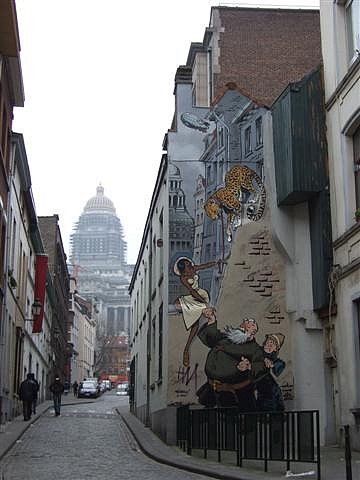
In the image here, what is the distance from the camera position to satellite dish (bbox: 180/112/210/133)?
21.5 meters

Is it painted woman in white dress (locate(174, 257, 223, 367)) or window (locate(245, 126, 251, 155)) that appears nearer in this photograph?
painted woman in white dress (locate(174, 257, 223, 367))

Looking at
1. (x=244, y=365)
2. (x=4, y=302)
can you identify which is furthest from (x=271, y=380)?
(x=4, y=302)

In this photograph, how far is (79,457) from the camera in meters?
16.2

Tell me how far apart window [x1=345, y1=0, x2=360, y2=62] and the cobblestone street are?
34.2 ft

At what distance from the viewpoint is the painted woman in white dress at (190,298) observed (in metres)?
20.0

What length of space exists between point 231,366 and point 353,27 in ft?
29.6

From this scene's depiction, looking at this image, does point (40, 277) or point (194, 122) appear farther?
point (40, 277)

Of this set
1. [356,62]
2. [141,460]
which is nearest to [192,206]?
[356,62]

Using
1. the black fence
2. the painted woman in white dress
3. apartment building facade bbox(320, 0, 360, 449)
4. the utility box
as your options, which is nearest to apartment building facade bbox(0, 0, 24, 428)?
the painted woman in white dress

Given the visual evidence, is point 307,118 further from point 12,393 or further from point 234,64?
point 12,393

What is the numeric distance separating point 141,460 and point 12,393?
12.6 metres

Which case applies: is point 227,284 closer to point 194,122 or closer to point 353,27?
point 194,122

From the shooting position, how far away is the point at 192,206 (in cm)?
2105

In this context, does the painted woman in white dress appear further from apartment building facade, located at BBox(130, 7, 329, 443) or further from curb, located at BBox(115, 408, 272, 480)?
curb, located at BBox(115, 408, 272, 480)
